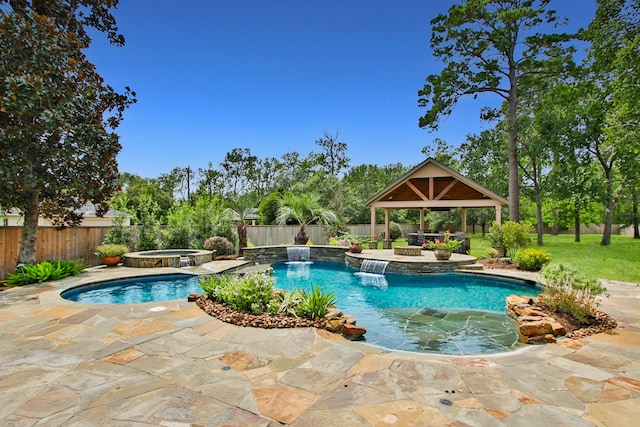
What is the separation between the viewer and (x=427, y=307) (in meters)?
7.59

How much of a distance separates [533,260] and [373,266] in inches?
207

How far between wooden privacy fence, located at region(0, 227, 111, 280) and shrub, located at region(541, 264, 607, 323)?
13281mm

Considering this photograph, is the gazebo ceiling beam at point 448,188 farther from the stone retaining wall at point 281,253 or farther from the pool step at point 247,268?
the pool step at point 247,268

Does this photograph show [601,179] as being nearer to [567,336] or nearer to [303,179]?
[567,336]

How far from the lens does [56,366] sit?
362 centimetres

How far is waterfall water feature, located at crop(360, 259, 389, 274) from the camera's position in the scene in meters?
12.5

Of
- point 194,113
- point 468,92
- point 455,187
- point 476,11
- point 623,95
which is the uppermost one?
point 476,11

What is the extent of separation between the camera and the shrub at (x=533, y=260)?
10717mm

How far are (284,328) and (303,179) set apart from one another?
30574mm

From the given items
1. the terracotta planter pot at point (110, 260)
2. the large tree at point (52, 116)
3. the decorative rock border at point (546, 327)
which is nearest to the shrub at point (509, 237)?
the decorative rock border at point (546, 327)

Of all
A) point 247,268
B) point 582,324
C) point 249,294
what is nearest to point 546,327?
point 582,324

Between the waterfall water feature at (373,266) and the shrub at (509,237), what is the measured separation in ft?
15.1

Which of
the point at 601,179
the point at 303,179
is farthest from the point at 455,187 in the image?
the point at 303,179

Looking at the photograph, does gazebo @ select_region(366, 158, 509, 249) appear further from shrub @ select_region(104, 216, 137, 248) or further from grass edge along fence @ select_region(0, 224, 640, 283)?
shrub @ select_region(104, 216, 137, 248)
